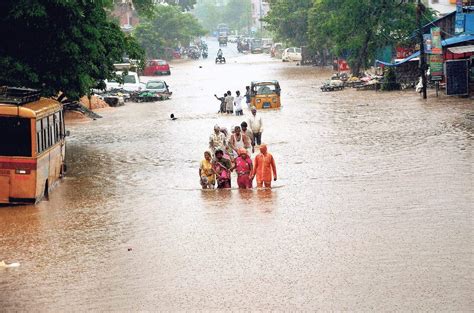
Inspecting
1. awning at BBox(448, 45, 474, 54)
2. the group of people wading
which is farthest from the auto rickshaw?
the group of people wading

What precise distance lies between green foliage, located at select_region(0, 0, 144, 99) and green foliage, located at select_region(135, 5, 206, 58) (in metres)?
71.9

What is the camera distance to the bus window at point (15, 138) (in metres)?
18.2

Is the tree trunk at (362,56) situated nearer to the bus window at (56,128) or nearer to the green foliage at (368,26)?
the green foliage at (368,26)

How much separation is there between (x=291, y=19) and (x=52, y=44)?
61585mm

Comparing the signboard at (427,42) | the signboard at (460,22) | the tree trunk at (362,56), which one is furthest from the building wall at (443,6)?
the signboard at (427,42)

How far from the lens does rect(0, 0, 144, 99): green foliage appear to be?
80.5 feet

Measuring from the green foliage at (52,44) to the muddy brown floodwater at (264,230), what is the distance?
7.83 feet

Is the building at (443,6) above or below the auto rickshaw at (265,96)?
above

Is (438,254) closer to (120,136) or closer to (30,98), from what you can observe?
(30,98)

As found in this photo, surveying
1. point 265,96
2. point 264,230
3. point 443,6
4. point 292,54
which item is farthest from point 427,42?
point 292,54

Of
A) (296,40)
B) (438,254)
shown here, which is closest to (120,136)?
(438,254)

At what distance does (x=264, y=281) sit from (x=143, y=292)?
4.86ft

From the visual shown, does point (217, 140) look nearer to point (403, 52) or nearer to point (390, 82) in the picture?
point (390, 82)

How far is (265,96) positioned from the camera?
42688mm
